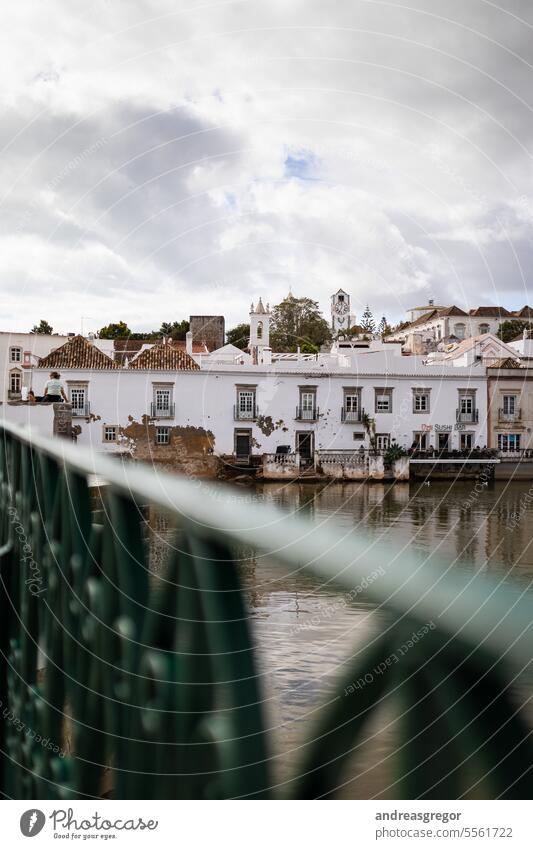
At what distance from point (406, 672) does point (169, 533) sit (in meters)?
0.16

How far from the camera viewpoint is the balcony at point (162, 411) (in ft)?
43.3

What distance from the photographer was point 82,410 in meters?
12.7

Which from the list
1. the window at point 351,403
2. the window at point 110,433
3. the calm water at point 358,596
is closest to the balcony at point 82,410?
the window at point 110,433

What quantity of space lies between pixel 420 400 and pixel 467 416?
102cm

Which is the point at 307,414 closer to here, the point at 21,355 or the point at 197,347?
the point at 197,347

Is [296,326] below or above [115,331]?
above

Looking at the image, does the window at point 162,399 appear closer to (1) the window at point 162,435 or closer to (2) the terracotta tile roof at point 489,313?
(1) the window at point 162,435

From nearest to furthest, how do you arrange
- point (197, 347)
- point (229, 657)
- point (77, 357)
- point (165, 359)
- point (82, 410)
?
point (229, 657)
point (82, 410)
point (77, 357)
point (165, 359)
point (197, 347)

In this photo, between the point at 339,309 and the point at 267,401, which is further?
the point at 267,401

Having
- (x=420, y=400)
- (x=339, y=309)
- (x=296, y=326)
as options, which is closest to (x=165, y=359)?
(x=339, y=309)

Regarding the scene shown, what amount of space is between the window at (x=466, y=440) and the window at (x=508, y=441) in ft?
1.90

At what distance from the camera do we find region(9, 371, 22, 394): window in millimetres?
11312

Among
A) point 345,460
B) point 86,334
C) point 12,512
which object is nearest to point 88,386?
point 86,334
